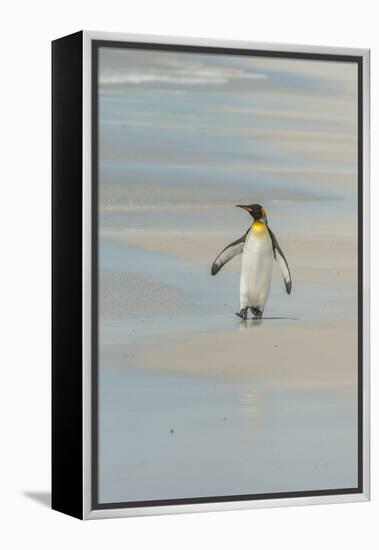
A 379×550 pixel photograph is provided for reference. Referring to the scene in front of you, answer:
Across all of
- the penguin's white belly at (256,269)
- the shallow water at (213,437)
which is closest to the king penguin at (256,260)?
the penguin's white belly at (256,269)

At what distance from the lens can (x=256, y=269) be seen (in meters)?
9.20

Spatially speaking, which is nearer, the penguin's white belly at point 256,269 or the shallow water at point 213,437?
the shallow water at point 213,437

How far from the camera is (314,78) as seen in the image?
A: 9.30 metres

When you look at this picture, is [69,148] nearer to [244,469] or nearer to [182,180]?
[182,180]

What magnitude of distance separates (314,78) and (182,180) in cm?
102

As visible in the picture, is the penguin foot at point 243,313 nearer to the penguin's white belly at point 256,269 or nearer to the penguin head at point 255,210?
the penguin's white belly at point 256,269

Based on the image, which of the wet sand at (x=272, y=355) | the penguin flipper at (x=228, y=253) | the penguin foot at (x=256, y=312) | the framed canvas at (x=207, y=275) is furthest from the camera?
the penguin foot at (x=256, y=312)

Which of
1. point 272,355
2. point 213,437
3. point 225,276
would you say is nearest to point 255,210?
point 225,276

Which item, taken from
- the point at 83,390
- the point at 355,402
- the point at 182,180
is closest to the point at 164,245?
the point at 182,180

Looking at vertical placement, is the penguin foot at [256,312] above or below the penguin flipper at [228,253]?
below

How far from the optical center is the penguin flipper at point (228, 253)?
9062mm

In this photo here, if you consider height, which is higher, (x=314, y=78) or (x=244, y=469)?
(x=314, y=78)

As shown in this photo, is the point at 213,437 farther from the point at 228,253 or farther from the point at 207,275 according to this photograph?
the point at 228,253

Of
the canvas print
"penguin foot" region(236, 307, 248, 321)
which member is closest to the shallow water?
the canvas print
